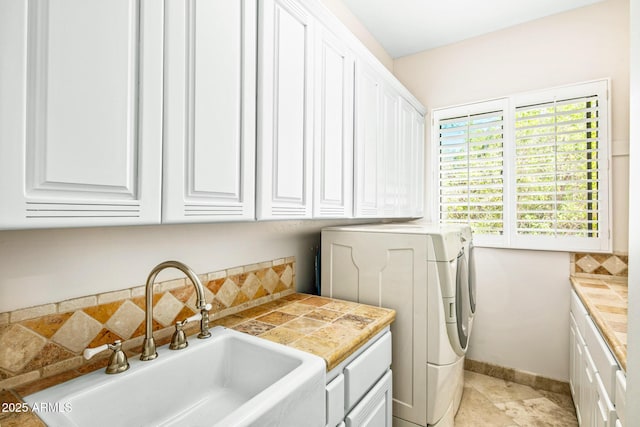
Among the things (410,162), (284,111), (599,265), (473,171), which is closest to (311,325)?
(284,111)

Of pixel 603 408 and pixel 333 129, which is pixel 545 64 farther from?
pixel 603 408

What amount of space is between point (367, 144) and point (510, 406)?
6.81 feet

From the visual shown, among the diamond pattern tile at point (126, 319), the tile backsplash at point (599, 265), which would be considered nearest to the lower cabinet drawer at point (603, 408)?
the tile backsplash at point (599, 265)

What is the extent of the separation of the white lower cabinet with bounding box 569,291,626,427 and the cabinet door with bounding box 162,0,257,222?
4.65 ft

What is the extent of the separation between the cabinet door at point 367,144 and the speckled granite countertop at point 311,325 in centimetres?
56

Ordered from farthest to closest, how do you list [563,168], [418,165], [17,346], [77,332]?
[418,165] → [563,168] → [77,332] → [17,346]

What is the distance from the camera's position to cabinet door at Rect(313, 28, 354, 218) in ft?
4.91

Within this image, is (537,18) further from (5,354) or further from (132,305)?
(5,354)

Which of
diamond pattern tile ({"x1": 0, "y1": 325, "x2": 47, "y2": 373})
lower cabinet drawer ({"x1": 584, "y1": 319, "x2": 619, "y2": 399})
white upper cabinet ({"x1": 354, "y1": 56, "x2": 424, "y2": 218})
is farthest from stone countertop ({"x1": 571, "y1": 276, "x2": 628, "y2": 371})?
diamond pattern tile ({"x1": 0, "y1": 325, "x2": 47, "y2": 373})

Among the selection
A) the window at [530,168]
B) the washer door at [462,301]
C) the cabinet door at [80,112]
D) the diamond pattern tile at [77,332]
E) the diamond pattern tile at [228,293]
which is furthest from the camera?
the window at [530,168]

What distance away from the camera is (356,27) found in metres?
2.53

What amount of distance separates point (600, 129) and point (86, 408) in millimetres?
3155

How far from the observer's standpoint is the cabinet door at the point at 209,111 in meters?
0.88

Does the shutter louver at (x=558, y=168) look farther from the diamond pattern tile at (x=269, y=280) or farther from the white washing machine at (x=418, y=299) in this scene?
the diamond pattern tile at (x=269, y=280)
